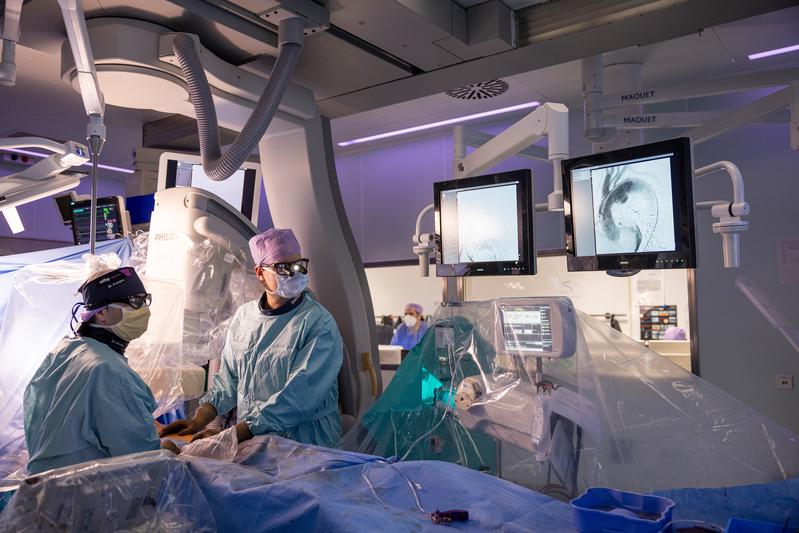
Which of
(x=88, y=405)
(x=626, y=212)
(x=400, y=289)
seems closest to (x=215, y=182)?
(x=88, y=405)

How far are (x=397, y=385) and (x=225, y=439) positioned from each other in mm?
745

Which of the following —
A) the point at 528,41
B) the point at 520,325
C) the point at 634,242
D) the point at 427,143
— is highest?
the point at 427,143

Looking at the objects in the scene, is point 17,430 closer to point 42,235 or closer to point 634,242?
point 634,242

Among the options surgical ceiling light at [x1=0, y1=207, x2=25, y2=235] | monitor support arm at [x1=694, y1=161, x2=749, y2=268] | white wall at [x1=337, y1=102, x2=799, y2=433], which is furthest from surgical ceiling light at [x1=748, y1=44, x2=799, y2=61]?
surgical ceiling light at [x1=0, y1=207, x2=25, y2=235]

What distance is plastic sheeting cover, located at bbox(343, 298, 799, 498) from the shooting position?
2053 mm

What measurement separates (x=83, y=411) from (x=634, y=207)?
74.5 inches

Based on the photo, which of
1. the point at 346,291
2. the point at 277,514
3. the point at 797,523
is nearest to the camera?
the point at 797,523

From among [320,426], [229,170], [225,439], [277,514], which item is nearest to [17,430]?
[225,439]

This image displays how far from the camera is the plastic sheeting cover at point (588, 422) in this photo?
6.73 feet

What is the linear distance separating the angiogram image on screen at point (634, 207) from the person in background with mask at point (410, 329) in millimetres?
4362

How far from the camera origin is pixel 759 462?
2.02 metres

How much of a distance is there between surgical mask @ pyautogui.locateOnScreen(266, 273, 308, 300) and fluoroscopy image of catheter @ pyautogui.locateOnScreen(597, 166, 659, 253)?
3.90 feet

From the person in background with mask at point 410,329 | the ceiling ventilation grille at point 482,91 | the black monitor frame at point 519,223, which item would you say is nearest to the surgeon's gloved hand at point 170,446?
→ the black monitor frame at point 519,223

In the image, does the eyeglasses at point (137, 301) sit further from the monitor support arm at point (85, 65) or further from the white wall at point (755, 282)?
the white wall at point (755, 282)
